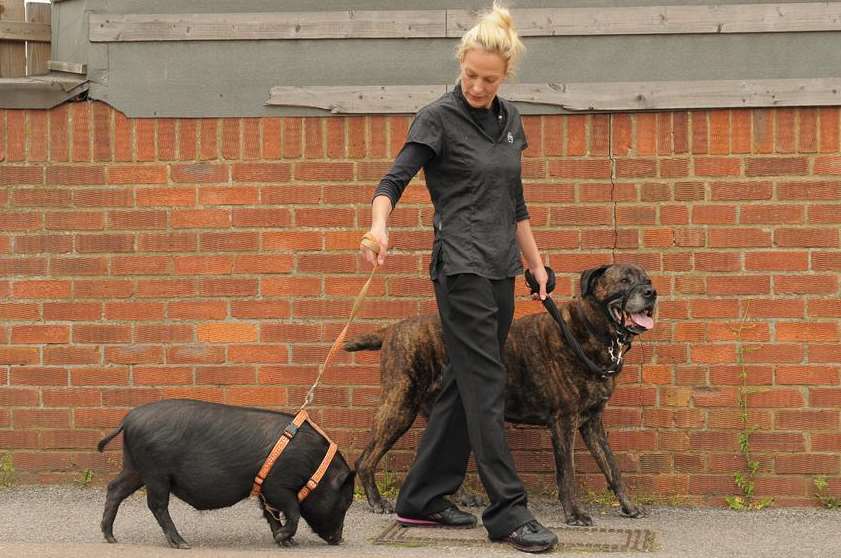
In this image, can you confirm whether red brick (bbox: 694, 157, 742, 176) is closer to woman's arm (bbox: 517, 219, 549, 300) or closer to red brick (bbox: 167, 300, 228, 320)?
woman's arm (bbox: 517, 219, 549, 300)

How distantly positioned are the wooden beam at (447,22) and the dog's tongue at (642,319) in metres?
1.62

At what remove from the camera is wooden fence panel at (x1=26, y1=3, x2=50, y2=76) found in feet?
26.2

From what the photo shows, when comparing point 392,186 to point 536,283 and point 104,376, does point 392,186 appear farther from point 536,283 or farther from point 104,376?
point 104,376

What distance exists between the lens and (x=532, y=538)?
5980mm

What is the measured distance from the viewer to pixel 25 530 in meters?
6.62

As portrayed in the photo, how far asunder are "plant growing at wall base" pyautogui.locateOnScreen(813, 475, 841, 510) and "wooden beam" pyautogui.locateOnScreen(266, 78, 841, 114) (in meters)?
1.99

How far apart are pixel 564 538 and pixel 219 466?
1.66m

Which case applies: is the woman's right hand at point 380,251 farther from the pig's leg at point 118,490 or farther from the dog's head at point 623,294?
the pig's leg at point 118,490

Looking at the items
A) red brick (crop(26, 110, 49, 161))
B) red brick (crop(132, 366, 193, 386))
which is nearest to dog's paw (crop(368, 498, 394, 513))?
red brick (crop(132, 366, 193, 386))

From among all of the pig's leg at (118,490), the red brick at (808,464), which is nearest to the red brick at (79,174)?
the pig's leg at (118,490)

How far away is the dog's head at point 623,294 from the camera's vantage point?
21.3 ft

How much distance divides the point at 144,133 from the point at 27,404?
1.65 meters

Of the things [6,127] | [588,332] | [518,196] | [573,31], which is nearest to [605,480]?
[588,332]

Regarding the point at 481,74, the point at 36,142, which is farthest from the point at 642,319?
the point at 36,142
